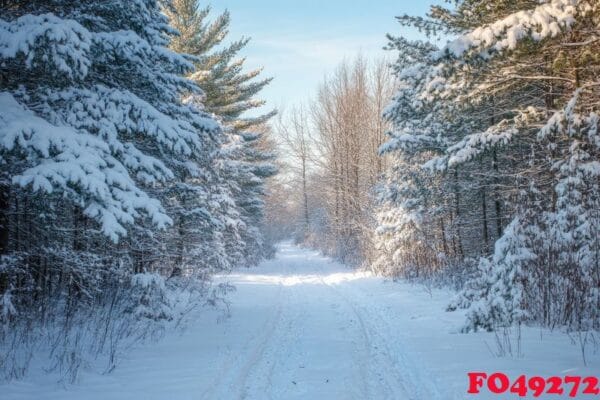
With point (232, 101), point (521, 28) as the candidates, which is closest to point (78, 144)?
point (521, 28)

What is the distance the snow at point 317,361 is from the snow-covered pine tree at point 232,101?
10.8m

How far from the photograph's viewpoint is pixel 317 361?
5598mm

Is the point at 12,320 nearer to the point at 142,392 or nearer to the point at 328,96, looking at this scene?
the point at 142,392

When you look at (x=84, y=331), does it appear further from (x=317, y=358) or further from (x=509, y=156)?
(x=509, y=156)

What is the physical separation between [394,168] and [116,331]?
10665 mm

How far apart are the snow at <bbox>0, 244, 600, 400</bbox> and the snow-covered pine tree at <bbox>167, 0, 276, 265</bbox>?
35.4 feet

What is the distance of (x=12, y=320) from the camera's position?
6.28 metres

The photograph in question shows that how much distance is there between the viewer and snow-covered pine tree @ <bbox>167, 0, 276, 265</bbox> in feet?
62.7

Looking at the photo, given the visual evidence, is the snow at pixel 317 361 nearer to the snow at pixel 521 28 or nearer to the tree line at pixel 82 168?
the tree line at pixel 82 168

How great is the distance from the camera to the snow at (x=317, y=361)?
448 centimetres

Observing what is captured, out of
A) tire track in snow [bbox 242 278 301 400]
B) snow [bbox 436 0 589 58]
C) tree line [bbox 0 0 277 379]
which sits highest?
snow [bbox 436 0 589 58]

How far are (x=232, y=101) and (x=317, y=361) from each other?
63.5ft

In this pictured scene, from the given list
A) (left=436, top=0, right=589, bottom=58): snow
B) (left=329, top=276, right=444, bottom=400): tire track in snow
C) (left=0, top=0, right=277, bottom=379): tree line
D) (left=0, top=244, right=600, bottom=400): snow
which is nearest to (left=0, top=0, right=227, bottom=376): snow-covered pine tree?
(left=0, top=0, right=277, bottom=379): tree line

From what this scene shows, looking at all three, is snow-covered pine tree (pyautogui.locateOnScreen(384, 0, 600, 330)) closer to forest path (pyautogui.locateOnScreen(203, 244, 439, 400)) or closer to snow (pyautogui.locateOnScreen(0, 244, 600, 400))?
snow (pyautogui.locateOnScreen(0, 244, 600, 400))
